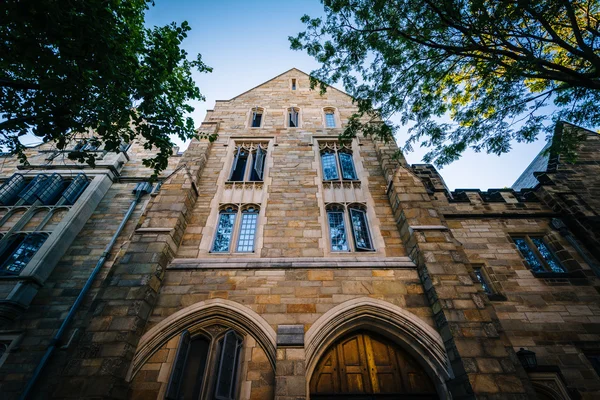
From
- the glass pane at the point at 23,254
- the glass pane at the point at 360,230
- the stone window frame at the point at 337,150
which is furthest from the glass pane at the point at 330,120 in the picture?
the glass pane at the point at 23,254

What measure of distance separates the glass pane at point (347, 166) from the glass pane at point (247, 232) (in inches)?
146

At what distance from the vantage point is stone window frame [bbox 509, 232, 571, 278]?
652cm

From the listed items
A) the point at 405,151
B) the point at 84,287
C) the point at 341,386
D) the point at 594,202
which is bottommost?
the point at 341,386

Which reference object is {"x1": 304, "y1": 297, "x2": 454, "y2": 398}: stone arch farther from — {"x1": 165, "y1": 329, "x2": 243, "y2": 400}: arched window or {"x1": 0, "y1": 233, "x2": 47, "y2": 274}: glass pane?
{"x1": 0, "y1": 233, "x2": 47, "y2": 274}: glass pane

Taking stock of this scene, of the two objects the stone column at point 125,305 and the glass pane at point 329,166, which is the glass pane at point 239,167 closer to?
the stone column at point 125,305

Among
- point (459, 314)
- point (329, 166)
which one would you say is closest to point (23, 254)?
point (329, 166)

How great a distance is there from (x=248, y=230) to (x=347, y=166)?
458 cm

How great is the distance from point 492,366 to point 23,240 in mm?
12936

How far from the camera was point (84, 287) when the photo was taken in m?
6.64

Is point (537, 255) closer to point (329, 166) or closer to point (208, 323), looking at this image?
point (329, 166)

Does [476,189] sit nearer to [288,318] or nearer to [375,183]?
[375,183]

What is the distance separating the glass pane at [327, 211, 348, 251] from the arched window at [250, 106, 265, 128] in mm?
6068

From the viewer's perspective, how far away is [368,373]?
4.73 m

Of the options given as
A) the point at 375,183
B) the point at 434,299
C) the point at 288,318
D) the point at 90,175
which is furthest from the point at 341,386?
the point at 90,175
